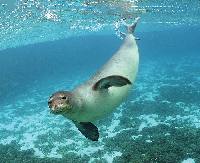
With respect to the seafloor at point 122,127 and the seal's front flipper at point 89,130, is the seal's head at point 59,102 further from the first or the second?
the seafloor at point 122,127

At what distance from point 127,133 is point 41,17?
67.9 ft

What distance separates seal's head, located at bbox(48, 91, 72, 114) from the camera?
4.46m

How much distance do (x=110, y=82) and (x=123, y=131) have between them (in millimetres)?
16856

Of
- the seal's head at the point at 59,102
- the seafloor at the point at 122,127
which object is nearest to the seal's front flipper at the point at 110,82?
the seal's head at the point at 59,102

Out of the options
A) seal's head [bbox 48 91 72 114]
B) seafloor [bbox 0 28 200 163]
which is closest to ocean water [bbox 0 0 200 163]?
seafloor [bbox 0 28 200 163]

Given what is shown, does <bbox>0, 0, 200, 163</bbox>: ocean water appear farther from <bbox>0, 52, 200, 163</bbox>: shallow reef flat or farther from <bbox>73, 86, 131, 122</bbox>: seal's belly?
<bbox>73, 86, 131, 122</bbox>: seal's belly

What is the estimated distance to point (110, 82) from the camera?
5164 millimetres

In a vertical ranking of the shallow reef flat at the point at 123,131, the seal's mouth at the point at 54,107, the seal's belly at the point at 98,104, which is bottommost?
the seal's mouth at the point at 54,107

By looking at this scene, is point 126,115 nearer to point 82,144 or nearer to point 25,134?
point 82,144

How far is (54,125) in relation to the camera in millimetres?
25156

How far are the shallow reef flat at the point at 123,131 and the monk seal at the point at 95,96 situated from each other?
460 inches

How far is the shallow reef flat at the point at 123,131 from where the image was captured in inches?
730

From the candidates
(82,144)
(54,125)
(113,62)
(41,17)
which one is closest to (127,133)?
(82,144)

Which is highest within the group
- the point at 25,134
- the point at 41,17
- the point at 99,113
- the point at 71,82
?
the point at 41,17
